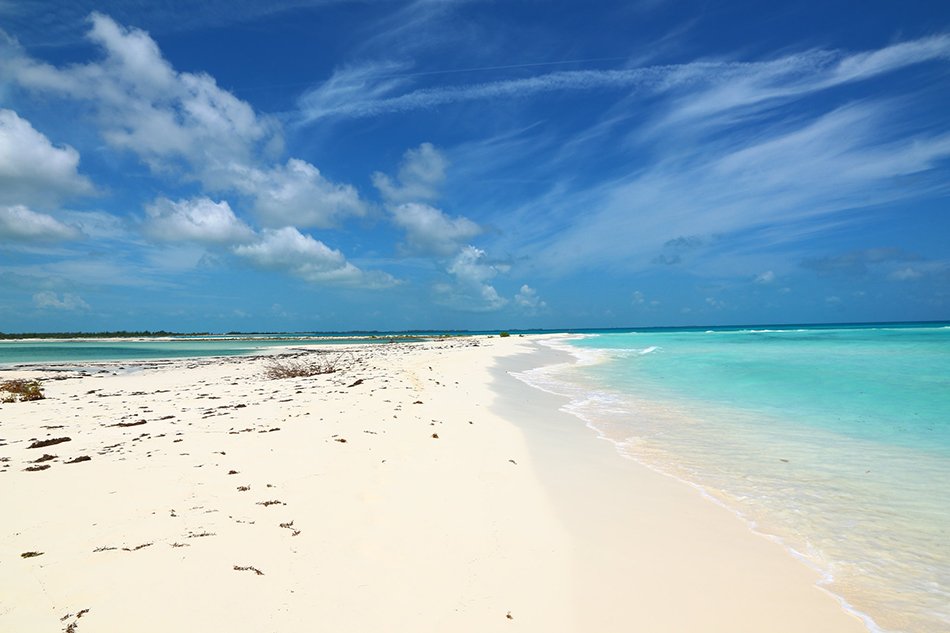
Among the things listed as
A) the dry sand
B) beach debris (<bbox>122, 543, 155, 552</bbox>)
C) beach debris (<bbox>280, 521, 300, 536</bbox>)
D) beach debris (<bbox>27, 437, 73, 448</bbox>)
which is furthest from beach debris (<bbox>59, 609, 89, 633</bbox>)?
beach debris (<bbox>27, 437, 73, 448</bbox>)

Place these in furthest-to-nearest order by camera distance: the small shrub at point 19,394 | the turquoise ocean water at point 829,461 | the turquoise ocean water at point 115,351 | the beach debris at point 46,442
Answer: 1. the turquoise ocean water at point 115,351
2. the small shrub at point 19,394
3. the beach debris at point 46,442
4. the turquoise ocean water at point 829,461

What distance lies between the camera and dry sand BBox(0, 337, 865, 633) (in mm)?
3662

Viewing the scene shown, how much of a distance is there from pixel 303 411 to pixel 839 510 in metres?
10.5

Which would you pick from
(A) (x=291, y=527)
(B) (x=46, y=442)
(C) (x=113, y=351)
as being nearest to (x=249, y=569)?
(A) (x=291, y=527)

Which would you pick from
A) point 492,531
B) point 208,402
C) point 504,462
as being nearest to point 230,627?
point 492,531

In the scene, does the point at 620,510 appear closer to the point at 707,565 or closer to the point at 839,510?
the point at 707,565

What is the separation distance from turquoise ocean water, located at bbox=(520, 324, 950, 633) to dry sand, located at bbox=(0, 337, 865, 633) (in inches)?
22.7

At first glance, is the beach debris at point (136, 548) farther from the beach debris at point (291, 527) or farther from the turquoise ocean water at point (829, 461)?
the turquoise ocean water at point (829, 461)

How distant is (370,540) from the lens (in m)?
4.80

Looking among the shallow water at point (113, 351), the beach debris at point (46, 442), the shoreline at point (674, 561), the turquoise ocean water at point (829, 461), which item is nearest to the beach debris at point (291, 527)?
the shoreline at point (674, 561)

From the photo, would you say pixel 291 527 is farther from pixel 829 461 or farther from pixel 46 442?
pixel 829 461

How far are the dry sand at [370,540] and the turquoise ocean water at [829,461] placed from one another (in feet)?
1.89

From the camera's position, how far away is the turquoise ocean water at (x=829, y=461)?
15.3 feet

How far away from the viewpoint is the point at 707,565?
4.68 m
